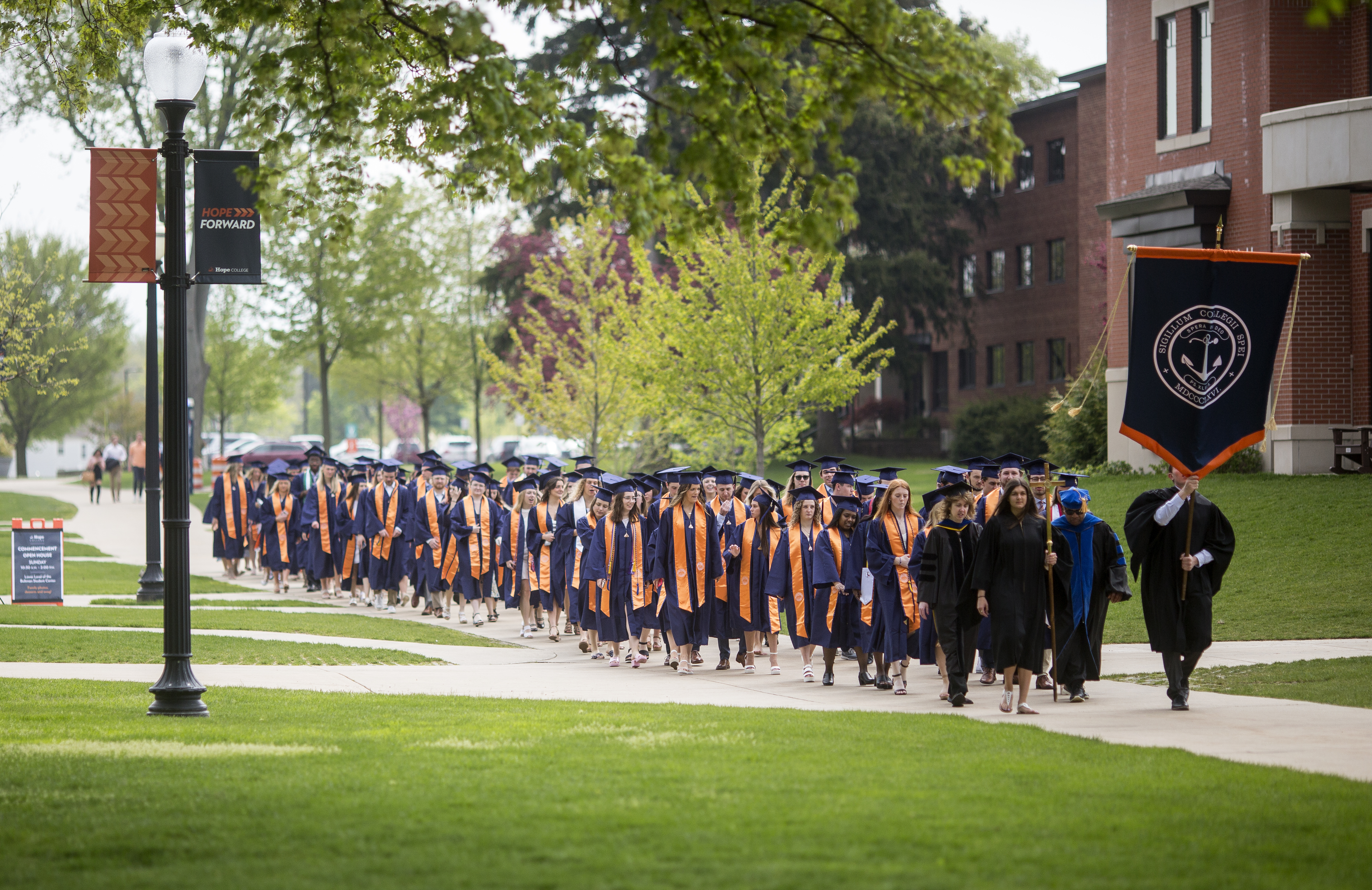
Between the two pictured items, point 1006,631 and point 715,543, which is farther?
point 715,543

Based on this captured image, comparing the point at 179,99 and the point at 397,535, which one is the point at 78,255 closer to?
the point at 397,535

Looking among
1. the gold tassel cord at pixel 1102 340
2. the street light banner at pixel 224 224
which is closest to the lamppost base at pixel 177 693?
the street light banner at pixel 224 224

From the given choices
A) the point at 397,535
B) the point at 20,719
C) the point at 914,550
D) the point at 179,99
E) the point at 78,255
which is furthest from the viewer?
the point at 78,255

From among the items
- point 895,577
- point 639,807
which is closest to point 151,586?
point 895,577

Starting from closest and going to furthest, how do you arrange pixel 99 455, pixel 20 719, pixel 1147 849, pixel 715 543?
1. pixel 1147 849
2. pixel 20 719
3. pixel 715 543
4. pixel 99 455

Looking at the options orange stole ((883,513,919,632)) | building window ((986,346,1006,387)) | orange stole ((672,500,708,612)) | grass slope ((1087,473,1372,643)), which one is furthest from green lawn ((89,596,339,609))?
building window ((986,346,1006,387))

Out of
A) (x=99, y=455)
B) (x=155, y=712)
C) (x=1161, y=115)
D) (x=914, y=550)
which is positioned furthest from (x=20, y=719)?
(x=99, y=455)

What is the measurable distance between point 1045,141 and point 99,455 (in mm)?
30677

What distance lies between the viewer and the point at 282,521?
73.6 ft

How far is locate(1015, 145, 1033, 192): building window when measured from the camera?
44.9 m

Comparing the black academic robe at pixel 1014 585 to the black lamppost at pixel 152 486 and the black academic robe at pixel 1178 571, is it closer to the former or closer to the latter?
the black academic robe at pixel 1178 571

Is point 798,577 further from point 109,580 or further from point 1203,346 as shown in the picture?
point 109,580

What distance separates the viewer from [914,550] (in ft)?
39.9

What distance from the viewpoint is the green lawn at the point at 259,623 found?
1606cm
